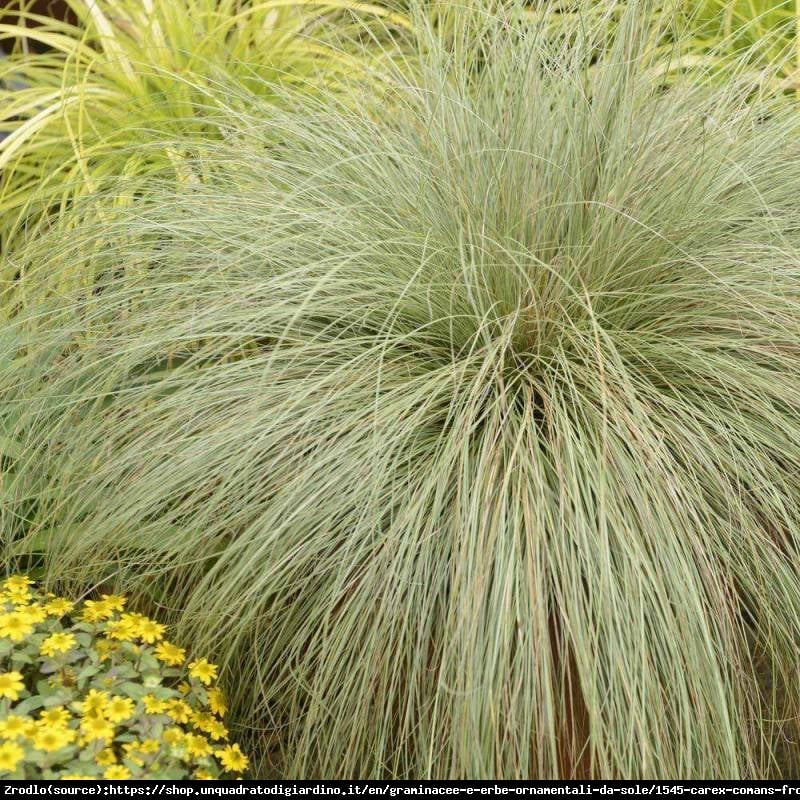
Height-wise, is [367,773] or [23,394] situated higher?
[23,394]

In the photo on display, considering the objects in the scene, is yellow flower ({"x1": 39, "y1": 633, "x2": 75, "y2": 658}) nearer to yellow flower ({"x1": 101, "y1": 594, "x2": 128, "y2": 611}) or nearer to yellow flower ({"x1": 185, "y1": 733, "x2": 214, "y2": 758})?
yellow flower ({"x1": 101, "y1": 594, "x2": 128, "y2": 611})

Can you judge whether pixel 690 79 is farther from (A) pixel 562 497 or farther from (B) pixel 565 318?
(A) pixel 562 497

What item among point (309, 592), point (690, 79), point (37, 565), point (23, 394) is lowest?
point (37, 565)

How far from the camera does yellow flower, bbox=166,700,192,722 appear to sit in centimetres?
154

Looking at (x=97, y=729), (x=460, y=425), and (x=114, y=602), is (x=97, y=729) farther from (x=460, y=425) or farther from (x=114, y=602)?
(x=460, y=425)

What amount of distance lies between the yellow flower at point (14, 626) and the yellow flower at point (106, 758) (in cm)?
25

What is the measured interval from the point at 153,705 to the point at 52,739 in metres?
0.17

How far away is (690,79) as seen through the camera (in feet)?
8.29

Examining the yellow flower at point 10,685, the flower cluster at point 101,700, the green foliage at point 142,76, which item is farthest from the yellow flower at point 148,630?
the green foliage at point 142,76

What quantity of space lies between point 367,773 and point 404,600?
0.28 meters

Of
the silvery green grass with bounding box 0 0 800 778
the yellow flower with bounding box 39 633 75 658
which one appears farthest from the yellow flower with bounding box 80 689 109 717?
the silvery green grass with bounding box 0 0 800 778

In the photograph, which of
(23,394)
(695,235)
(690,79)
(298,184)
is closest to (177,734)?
(23,394)

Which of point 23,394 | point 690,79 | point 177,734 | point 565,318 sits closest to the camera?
point 177,734

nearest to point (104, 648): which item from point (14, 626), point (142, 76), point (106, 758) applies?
point (14, 626)
